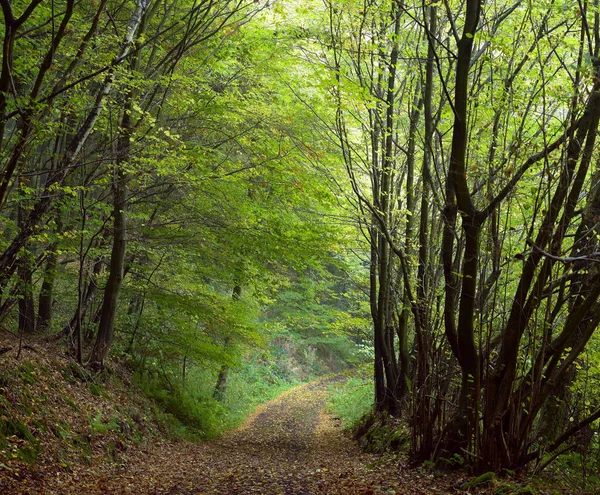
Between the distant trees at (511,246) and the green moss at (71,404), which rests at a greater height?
the distant trees at (511,246)

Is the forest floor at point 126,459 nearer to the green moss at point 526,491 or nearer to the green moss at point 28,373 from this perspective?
the green moss at point 28,373

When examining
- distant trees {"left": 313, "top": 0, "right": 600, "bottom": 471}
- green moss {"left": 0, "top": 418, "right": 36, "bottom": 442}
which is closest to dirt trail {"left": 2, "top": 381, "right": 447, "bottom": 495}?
green moss {"left": 0, "top": 418, "right": 36, "bottom": 442}

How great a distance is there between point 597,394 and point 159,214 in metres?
8.63

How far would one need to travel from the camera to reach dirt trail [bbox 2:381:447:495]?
5.75 meters

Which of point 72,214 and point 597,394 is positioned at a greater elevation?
point 72,214

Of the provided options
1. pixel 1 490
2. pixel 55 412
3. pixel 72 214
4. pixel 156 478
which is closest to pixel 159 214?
pixel 72 214

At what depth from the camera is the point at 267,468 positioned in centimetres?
802

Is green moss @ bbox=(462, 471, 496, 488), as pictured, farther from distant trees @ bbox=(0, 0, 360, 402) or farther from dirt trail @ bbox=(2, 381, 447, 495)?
distant trees @ bbox=(0, 0, 360, 402)

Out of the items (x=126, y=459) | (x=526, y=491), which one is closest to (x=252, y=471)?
(x=126, y=459)

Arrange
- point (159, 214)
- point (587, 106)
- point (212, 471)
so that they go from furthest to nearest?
1. point (159, 214)
2. point (212, 471)
3. point (587, 106)

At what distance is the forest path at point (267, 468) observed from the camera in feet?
19.5

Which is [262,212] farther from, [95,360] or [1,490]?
[1,490]

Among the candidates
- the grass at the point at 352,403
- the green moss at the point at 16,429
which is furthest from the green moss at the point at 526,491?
the grass at the point at 352,403

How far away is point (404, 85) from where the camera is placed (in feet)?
35.0
